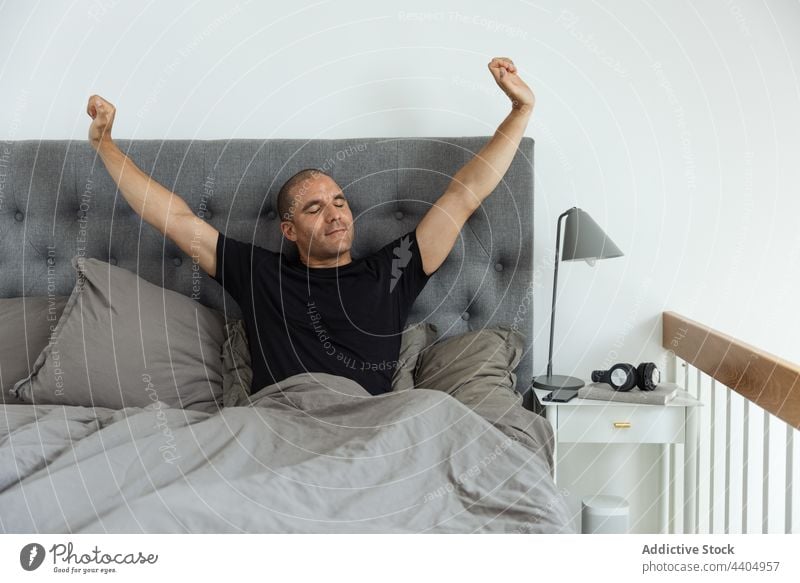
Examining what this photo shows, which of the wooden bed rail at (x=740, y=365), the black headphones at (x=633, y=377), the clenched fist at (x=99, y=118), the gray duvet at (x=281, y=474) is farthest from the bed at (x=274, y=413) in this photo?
the wooden bed rail at (x=740, y=365)

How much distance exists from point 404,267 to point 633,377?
Result: 531mm

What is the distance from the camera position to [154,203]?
1.47 metres

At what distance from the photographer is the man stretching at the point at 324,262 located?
1.40m

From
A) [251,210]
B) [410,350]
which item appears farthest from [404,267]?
[251,210]

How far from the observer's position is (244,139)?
1592mm

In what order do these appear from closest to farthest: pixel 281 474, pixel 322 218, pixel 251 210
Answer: pixel 281 474
pixel 322 218
pixel 251 210

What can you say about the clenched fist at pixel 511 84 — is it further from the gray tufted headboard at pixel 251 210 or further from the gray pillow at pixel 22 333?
the gray pillow at pixel 22 333

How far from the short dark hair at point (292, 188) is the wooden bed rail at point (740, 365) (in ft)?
2.87

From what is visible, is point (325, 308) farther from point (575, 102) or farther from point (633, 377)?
point (575, 102)

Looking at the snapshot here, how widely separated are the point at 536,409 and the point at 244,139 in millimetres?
938

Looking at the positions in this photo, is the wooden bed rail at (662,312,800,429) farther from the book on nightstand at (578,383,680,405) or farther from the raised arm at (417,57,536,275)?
the raised arm at (417,57,536,275)

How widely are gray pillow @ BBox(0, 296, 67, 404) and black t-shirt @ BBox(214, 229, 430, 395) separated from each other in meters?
0.40

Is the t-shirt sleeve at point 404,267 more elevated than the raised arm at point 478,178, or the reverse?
the raised arm at point 478,178
